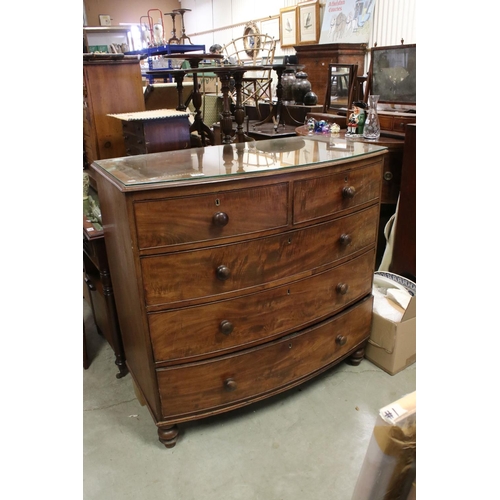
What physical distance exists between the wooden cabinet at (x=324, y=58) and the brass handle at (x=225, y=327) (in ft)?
11.1

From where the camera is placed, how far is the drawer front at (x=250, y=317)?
1439mm

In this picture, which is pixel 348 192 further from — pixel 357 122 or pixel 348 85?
pixel 348 85

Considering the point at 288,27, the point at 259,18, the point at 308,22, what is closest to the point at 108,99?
the point at 308,22

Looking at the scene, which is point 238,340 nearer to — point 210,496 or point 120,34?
point 210,496

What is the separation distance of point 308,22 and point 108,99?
4.73 metres

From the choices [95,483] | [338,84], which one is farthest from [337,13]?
[95,483]

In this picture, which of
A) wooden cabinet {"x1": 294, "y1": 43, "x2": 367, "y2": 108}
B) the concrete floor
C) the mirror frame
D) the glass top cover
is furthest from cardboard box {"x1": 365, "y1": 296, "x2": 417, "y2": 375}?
wooden cabinet {"x1": 294, "y1": 43, "x2": 367, "y2": 108}

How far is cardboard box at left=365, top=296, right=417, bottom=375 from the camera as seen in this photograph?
1.93 meters

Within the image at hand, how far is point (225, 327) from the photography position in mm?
1480

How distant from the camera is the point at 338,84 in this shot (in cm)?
276

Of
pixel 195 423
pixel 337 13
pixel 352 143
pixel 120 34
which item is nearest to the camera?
pixel 195 423

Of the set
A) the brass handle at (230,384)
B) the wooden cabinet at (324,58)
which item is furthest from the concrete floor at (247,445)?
the wooden cabinet at (324,58)

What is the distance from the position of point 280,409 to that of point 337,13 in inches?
207

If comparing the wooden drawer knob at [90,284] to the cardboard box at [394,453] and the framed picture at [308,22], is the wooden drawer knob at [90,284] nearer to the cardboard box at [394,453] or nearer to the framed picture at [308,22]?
the cardboard box at [394,453]
